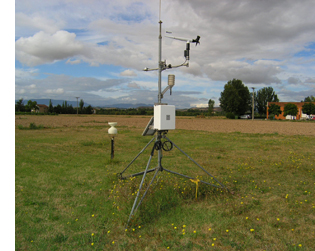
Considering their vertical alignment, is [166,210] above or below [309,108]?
below

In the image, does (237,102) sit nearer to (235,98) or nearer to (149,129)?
(235,98)

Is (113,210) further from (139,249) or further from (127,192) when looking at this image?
(139,249)

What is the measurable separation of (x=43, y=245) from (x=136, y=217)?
5.26 feet

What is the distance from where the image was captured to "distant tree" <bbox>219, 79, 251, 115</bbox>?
69.0m

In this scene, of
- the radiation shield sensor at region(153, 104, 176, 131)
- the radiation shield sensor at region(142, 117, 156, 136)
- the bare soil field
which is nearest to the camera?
the radiation shield sensor at region(153, 104, 176, 131)

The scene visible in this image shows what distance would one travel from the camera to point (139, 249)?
12.1 feet

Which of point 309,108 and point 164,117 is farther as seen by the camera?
point 309,108

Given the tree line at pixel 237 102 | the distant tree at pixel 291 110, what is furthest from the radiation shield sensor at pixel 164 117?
the distant tree at pixel 291 110

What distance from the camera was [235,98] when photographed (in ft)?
225

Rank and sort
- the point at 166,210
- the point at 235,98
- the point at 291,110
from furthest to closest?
the point at 235,98, the point at 291,110, the point at 166,210

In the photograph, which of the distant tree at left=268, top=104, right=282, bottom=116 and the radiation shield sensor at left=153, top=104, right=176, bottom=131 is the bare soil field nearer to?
the radiation shield sensor at left=153, top=104, right=176, bottom=131

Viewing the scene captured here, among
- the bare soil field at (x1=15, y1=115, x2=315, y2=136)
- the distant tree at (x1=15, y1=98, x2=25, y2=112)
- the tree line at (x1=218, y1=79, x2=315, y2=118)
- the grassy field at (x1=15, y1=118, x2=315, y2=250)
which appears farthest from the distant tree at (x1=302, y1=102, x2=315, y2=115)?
the distant tree at (x1=15, y1=98, x2=25, y2=112)

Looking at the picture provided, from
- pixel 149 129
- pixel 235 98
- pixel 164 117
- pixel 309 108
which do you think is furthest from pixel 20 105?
pixel 309 108

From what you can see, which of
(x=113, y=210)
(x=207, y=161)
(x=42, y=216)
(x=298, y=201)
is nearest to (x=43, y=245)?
(x=42, y=216)
